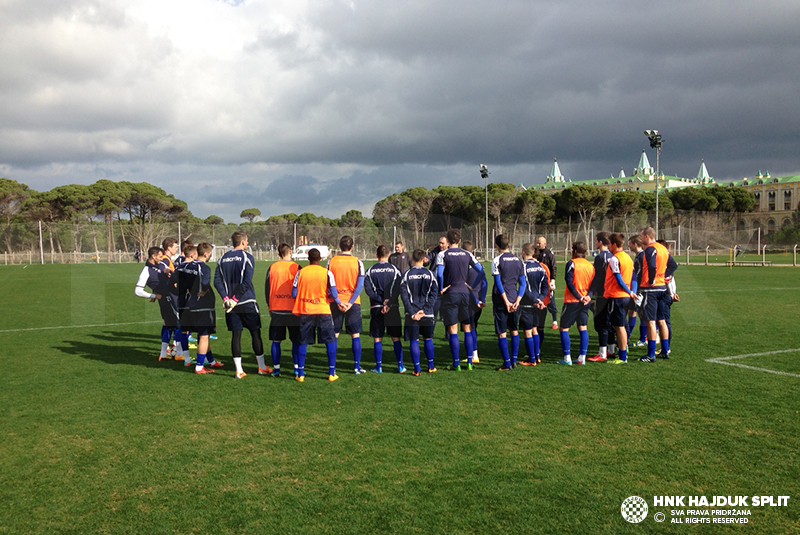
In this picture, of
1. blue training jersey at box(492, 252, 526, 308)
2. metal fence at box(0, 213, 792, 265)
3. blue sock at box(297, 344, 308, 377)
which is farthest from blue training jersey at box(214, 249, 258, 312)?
metal fence at box(0, 213, 792, 265)

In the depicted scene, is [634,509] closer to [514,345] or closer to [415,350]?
[415,350]

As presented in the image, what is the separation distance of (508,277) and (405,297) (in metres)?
1.55

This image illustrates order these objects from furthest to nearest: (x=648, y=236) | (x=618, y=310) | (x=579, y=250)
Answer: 1. (x=648, y=236)
2. (x=579, y=250)
3. (x=618, y=310)

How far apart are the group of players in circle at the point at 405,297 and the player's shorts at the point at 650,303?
16 mm

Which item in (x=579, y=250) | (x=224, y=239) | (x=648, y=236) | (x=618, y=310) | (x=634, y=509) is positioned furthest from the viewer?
(x=224, y=239)

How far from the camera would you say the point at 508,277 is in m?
7.58

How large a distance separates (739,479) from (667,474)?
1.64 feet

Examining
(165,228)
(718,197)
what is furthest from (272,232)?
(718,197)

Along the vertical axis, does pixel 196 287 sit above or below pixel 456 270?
below

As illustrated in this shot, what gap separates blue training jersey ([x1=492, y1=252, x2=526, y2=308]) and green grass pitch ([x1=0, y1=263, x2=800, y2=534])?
1.14 meters

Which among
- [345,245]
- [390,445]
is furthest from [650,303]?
[390,445]

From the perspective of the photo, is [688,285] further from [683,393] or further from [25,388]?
[25,388]

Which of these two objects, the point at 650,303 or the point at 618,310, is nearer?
the point at 618,310

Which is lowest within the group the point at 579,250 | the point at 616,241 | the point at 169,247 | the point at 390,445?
the point at 390,445
